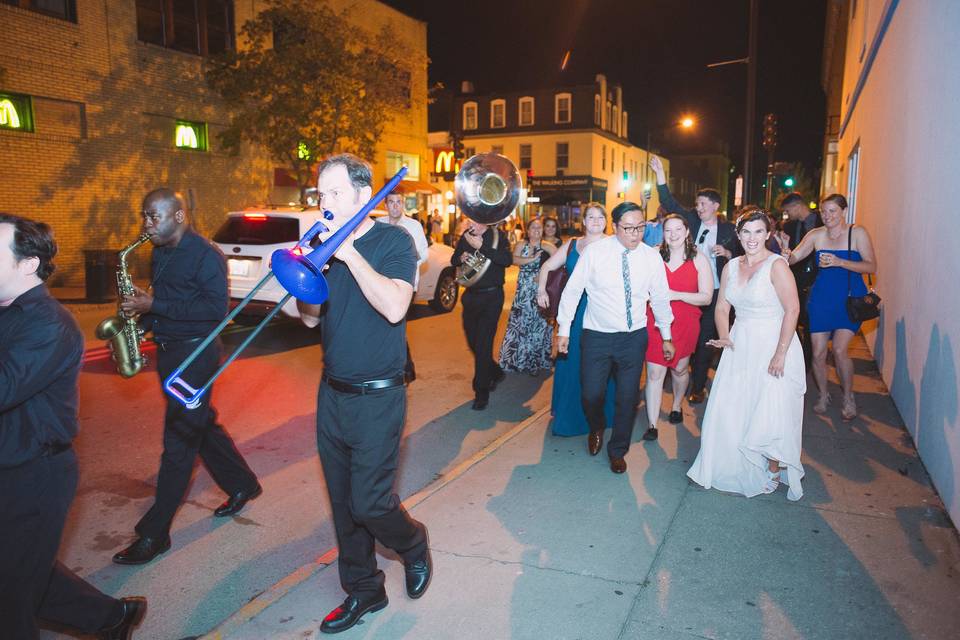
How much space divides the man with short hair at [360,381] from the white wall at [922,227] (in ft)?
11.1

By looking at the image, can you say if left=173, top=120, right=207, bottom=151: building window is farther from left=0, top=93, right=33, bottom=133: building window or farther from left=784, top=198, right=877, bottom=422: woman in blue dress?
left=784, top=198, right=877, bottom=422: woman in blue dress

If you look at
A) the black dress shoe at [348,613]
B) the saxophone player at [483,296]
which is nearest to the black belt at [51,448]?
the black dress shoe at [348,613]

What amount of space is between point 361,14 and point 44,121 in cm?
1168

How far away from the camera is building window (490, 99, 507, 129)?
49.2m

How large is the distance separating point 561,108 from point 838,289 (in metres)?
44.4

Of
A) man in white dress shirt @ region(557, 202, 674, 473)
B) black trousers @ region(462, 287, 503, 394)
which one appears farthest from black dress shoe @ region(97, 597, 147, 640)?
black trousers @ region(462, 287, 503, 394)

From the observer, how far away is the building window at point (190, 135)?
59.8 ft

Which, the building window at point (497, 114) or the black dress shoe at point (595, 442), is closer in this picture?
the black dress shoe at point (595, 442)

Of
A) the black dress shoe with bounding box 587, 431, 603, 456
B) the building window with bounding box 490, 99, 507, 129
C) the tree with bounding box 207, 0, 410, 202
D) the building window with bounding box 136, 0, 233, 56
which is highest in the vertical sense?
the building window with bounding box 490, 99, 507, 129

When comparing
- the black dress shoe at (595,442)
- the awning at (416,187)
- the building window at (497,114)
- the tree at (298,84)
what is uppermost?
the building window at (497,114)

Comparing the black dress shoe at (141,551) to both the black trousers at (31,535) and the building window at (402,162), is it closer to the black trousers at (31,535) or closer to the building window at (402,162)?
the black trousers at (31,535)

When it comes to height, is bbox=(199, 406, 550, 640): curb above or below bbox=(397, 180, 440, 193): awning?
below

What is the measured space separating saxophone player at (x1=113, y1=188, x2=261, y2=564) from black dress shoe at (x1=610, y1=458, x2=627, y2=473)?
2.77 m

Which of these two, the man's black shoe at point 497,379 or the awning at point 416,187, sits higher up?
the awning at point 416,187
